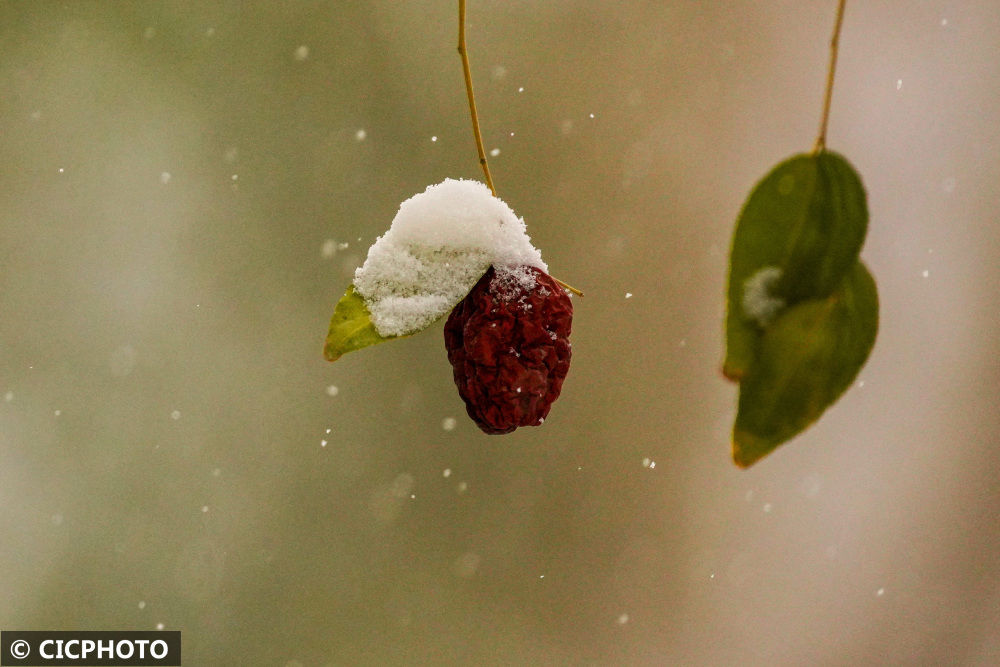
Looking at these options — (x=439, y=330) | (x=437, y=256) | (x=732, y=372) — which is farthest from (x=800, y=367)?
(x=439, y=330)

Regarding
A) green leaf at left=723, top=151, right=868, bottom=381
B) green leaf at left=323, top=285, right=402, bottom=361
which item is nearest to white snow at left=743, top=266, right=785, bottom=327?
green leaf at left=723, top=151, right=868, bottom=381

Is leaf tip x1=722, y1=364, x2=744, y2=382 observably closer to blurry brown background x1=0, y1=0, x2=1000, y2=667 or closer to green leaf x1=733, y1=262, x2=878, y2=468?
green leaf x1=733, y1=262, x2=878, y2=468

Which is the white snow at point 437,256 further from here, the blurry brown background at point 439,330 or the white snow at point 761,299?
the blurry brown background at point 439,330

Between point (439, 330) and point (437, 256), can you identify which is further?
point (439, 330)

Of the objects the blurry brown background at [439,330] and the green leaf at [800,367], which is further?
the blurry brown background at [439,330]

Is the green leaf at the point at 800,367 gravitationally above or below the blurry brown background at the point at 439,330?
below

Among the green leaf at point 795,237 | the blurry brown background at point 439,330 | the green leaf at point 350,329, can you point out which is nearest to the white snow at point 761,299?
the green leaf at point 795,237

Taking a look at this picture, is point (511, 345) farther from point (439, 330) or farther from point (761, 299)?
point (439, 330)
